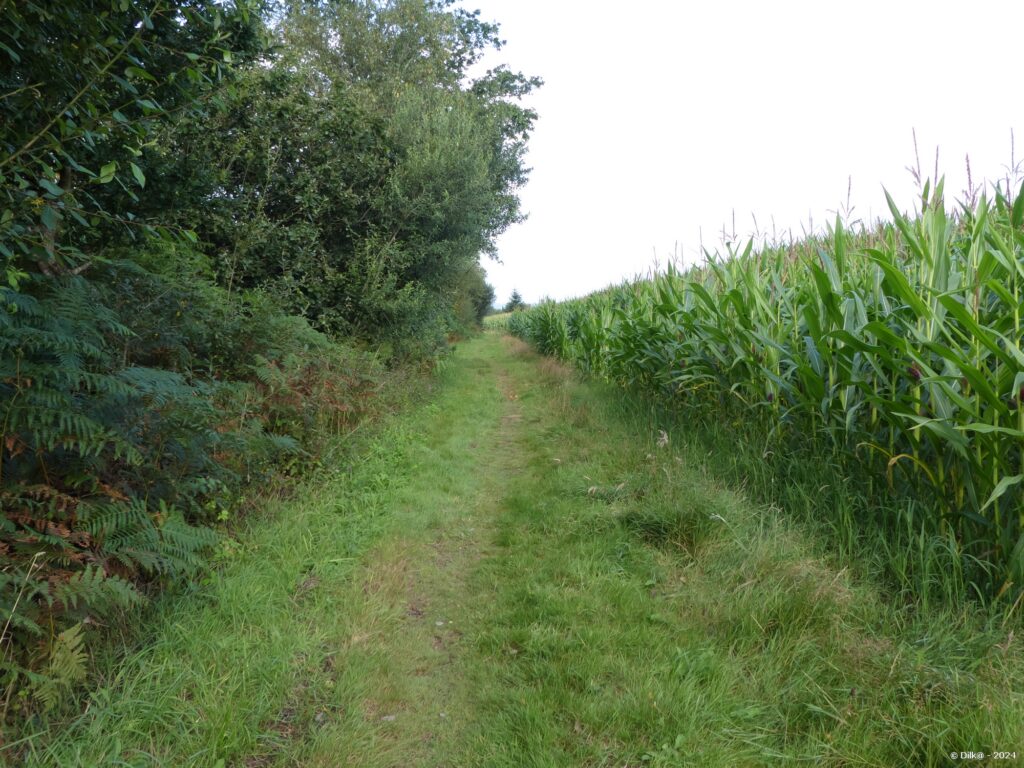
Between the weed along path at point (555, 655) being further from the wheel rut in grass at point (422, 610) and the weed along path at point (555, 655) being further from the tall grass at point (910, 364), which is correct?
the tall grass at point (910, 364)

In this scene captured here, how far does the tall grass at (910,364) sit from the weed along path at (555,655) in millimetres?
621

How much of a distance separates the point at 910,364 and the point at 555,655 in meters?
2.57

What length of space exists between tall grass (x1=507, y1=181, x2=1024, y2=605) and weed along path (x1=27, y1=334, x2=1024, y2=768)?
0.62 meters

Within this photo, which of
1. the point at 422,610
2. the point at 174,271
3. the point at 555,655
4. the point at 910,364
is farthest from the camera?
the point at 174,271

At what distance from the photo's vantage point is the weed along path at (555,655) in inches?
79.1

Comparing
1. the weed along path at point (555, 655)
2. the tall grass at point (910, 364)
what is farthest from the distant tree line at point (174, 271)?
the tall grass at point (910, 364)

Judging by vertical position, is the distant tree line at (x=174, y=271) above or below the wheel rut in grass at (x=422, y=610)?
above

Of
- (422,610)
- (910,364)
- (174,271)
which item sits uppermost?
(174,271)

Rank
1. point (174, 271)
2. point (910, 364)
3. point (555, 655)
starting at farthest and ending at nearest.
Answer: point (174, 271), point (910, 364), point (555, 655)

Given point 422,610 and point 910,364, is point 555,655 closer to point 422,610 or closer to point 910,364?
point 422,610

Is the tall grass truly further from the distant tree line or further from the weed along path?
the distant tree line

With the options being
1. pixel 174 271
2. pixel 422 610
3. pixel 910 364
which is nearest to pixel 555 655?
pixel 422 610

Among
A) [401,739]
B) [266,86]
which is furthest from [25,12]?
[266,86]

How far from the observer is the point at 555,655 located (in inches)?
103
